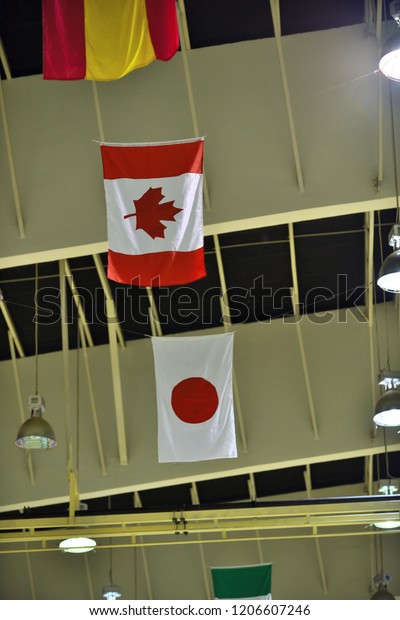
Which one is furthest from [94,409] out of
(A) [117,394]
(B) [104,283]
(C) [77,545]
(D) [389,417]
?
(D) [389,417]

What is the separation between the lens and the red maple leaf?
1169 cm

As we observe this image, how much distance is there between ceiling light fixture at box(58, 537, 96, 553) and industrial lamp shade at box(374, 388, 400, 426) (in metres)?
5.91

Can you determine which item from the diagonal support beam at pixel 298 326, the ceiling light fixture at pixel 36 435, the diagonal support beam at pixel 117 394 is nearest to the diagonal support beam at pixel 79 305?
the diagonal support beam at pixel 117 394

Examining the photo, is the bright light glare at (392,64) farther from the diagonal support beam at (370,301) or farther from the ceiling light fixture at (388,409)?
the diagonal support beam at (370,301)

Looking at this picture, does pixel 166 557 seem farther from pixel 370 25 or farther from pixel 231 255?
pixel 370 25

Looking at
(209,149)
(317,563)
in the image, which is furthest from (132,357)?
(317,563)

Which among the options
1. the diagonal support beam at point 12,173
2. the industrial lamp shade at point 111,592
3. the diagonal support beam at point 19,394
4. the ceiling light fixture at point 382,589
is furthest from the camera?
the industrial lamp shade at point 111,592

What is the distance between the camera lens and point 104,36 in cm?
1208

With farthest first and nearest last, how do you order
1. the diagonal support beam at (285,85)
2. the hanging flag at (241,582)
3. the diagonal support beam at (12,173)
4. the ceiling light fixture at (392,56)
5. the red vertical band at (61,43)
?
the hanging flag at (241,582) → the diagonal support beam at (12,173) → the diagonal support beam at (285,85) → the red vertical band at (61,43) → the ceiling light fixture at (392,56)

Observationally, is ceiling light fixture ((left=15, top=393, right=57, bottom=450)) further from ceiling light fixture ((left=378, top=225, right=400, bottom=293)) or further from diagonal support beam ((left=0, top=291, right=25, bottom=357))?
ceiling light fixture ((left=378, top=225, right=400, bottom=293))

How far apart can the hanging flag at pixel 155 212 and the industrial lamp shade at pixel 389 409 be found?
3.81 metres

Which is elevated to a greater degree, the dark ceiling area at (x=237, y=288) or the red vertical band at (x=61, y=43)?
the dark ceiling area at (x=237, y=288)

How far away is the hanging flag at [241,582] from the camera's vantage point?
57.6 ft

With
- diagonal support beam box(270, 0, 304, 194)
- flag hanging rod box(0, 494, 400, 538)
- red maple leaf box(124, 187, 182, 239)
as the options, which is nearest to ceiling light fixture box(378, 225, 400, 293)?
diagonal support beam box(270, 0, 304, 194)
